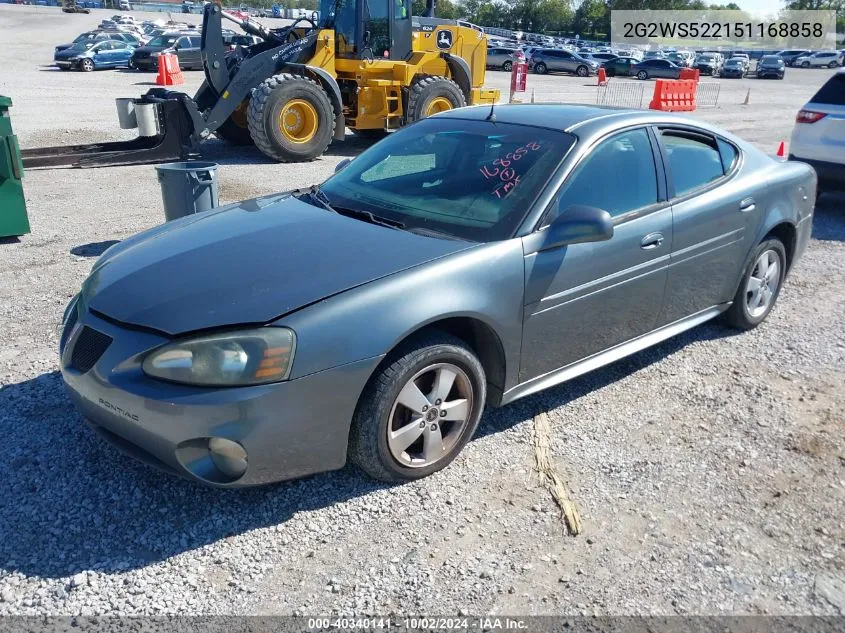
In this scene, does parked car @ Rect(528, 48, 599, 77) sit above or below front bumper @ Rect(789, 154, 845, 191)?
above

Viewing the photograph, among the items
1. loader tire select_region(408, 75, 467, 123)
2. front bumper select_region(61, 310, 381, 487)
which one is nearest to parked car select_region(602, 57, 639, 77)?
loader tire select_region(408, 75, 467, 123)

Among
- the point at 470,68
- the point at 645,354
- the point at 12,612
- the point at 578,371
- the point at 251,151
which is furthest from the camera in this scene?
the point at 470,68

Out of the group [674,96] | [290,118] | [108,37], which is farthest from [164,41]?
[290,118]

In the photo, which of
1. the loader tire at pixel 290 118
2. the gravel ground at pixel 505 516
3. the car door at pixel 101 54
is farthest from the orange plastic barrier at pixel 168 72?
the gravel ground at pixel 505 516

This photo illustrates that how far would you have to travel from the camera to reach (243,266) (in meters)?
3.19

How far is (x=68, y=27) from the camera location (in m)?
51.3

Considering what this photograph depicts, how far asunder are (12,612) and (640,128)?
149 inches

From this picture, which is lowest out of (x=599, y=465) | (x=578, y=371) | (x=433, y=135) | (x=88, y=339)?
(x=599, y=465)

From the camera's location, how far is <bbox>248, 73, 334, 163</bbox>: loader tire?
10.6 m

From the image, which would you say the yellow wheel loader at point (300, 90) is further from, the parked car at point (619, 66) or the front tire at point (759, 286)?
the parked car at point (619, 66)

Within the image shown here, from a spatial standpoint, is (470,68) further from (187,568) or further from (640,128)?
(187,568)

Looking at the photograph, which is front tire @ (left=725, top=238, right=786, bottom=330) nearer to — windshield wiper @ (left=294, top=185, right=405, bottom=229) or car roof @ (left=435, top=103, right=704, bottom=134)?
car roof @ (left=435, top=103, right=704, bottom=134)

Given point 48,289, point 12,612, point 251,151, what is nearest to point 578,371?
point 12,612

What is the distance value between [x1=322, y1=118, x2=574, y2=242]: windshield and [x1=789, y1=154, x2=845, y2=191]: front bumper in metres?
5.76
